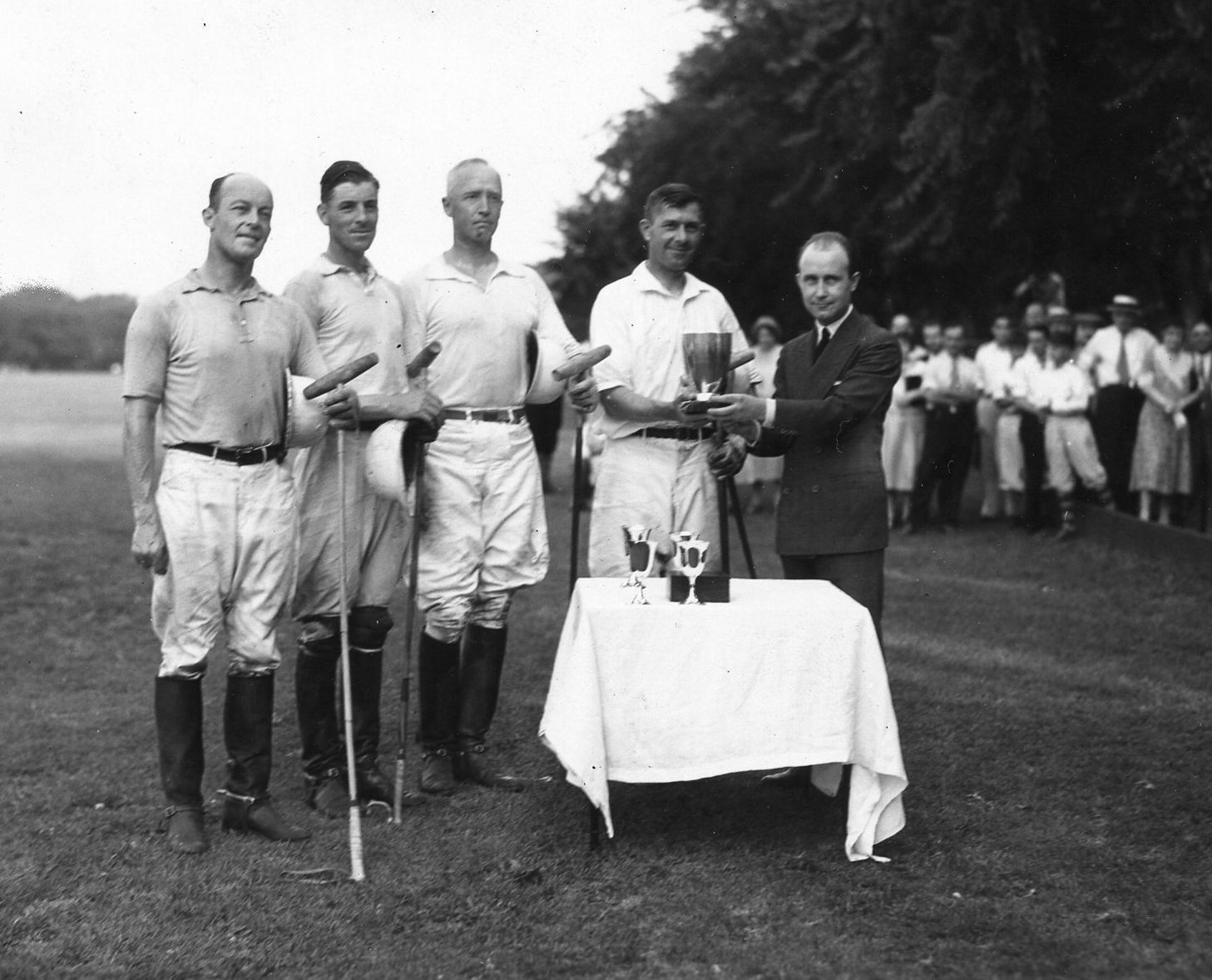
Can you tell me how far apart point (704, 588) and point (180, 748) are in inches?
76.6

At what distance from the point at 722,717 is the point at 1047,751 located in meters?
2.20

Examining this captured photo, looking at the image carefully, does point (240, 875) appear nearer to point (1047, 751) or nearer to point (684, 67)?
point (1047, 751)

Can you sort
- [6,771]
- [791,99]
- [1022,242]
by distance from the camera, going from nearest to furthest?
[6,771]
[1022,242]
[791,99]

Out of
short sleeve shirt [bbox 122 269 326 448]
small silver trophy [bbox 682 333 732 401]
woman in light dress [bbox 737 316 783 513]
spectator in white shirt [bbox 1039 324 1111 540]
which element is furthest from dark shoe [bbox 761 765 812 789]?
woman in light dress [bbox 737 316 783 513]

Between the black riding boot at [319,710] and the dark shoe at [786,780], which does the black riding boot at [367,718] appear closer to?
the black riding boot at [319,710]

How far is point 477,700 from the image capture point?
6.41m

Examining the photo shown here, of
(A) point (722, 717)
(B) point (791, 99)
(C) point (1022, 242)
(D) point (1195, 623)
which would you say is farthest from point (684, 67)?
(A) point (722, 717)

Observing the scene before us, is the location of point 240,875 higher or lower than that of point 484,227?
→ lower

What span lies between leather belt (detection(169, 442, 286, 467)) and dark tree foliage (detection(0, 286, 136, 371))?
34.5 ft

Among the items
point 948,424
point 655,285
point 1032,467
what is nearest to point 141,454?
point 655,285

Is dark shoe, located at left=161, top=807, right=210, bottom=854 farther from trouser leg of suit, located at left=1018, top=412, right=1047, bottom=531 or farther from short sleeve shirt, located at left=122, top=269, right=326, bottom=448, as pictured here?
trouser leg of suit, located at left=1018, top=412, right=1047, bottom=531

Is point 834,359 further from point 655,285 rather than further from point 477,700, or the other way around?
point 477,700

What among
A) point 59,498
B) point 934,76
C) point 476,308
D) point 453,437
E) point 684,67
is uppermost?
point 684,67

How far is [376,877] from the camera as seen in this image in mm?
5203
